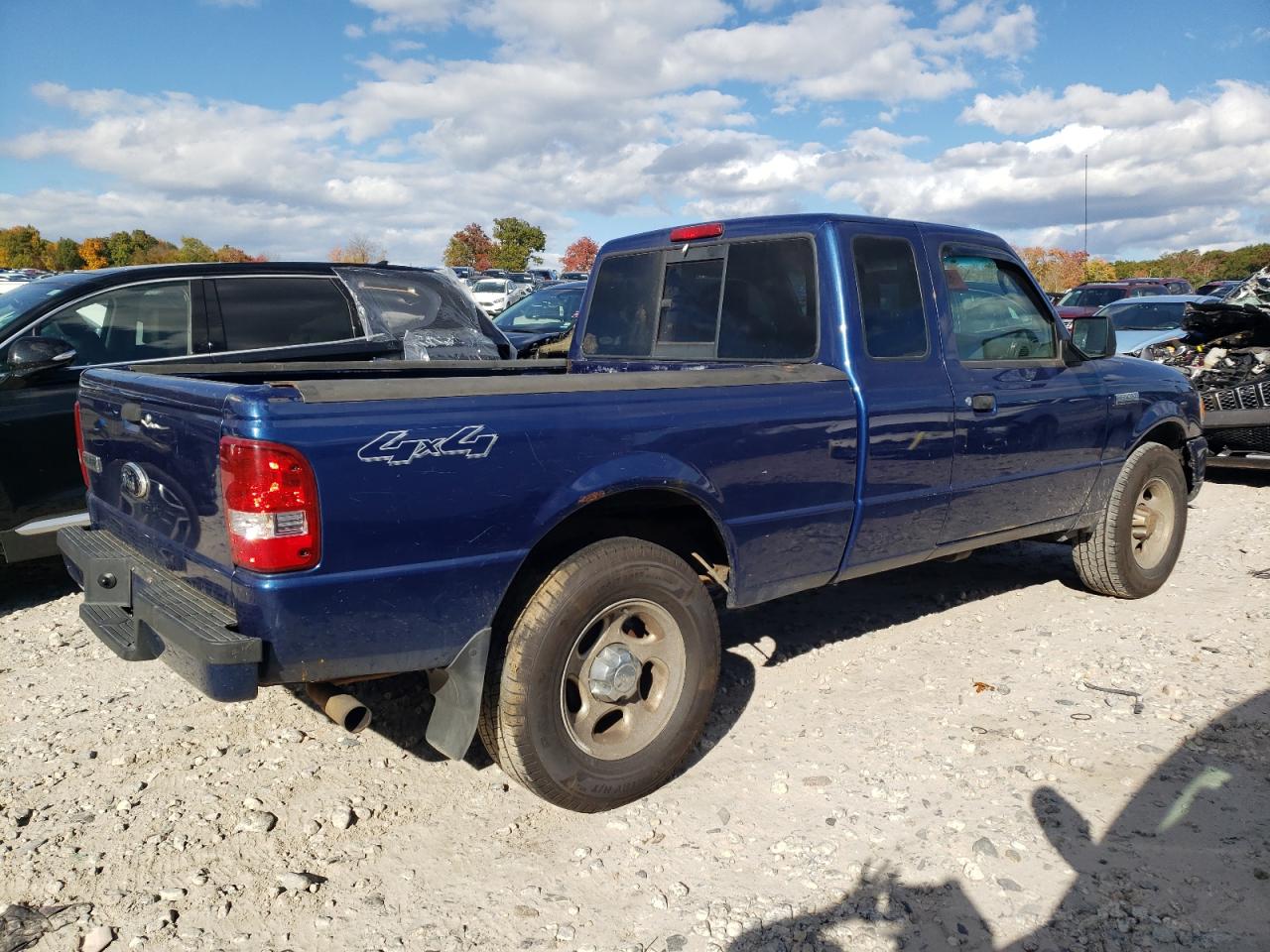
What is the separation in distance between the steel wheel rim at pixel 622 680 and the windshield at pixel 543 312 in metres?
9.17

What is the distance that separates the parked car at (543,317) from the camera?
11609 millimetres

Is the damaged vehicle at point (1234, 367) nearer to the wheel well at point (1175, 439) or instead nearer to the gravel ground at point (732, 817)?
the wheel well at point (1175, 439)

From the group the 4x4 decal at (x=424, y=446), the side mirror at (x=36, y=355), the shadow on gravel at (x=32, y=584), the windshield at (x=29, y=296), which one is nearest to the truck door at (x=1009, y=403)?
the 4x4 decal at (x=424, y=446)

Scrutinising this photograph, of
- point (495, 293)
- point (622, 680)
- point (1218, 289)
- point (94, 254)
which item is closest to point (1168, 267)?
point (1218, 289)

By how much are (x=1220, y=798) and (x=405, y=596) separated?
2810 mm

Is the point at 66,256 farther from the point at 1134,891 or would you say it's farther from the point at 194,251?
the point at 1134,891

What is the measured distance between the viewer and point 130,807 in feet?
10.5

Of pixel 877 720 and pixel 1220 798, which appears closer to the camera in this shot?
pixel 1220 798

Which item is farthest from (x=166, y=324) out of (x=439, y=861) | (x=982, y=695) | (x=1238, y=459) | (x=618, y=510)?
(x=1238, y=459)

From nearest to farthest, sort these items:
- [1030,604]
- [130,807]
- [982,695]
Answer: [130,807] < [982,695] < [1030,604]

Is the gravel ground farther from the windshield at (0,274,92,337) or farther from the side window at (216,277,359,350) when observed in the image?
the side window at (216,277,359,350)

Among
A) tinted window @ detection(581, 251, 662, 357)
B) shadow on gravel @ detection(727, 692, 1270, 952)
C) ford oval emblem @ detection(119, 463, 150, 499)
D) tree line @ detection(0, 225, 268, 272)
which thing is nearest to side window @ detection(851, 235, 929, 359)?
tinted window @ detection(581, 251, 662, 357)

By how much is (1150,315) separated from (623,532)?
11.1 m

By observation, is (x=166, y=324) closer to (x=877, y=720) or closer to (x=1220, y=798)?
(x=877, y=720)
